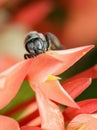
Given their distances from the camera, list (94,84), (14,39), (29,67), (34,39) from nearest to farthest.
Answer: (29,67) → (34,39) → (94,84) → (14,39)

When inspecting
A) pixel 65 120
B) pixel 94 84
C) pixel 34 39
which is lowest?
pixel 94 84

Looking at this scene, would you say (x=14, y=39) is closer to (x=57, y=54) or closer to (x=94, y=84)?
(x=94, y=84)

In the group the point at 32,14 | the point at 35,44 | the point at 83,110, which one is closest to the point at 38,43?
the point at 35,44

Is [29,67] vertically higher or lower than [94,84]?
higher

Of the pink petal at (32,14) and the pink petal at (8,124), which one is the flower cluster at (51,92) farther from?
the pink petal at (32,14)

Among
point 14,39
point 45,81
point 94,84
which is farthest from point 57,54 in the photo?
point 14,39

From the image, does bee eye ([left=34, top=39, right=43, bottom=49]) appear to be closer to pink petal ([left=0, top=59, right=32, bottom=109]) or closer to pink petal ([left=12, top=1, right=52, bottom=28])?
pink petal ([left=0, top=59, right=32, bottom=109])

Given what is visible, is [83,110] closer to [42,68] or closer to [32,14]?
[42,68]
